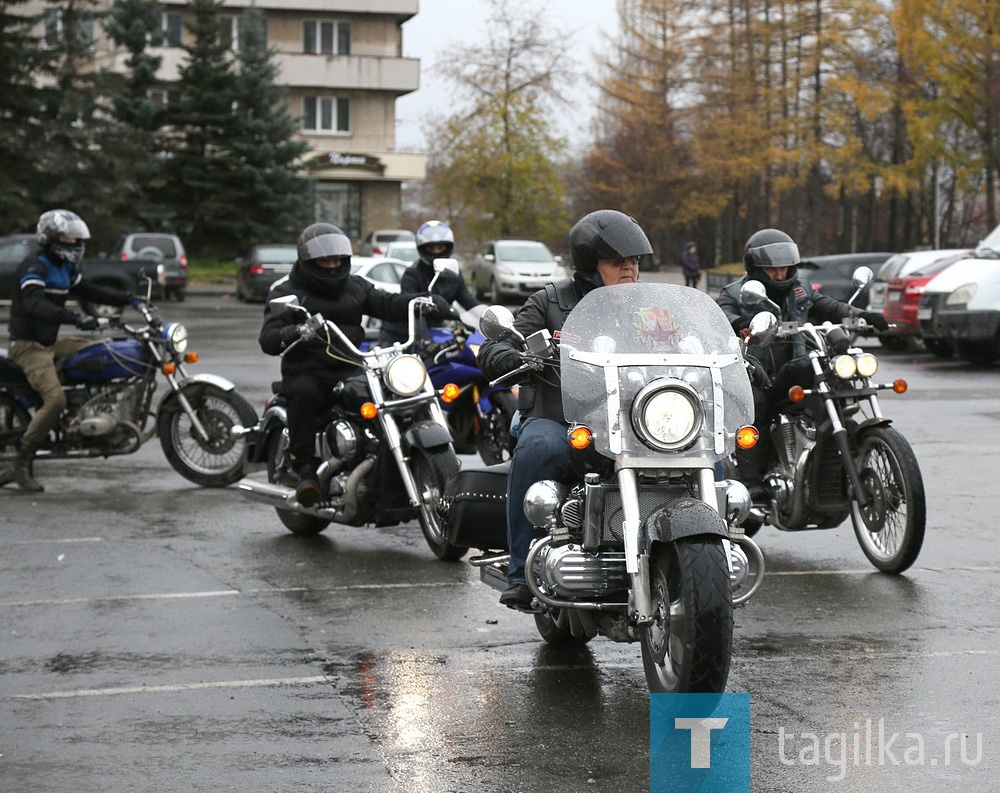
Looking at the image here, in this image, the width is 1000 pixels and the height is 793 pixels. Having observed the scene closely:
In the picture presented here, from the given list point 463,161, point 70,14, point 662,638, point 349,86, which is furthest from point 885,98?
point 662,638

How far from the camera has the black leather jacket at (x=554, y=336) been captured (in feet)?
19.7

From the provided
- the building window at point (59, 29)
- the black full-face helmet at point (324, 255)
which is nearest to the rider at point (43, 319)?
the black full-face helmet at point (324, 255)

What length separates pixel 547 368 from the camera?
6062 millimetres

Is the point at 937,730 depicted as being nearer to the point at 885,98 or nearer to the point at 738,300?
the point at 738,300

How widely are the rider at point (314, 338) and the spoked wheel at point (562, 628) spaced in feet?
8.38

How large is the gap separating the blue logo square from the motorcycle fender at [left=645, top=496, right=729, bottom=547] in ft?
1.70

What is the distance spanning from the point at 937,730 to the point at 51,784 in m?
2.89

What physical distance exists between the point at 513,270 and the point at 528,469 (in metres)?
34.7

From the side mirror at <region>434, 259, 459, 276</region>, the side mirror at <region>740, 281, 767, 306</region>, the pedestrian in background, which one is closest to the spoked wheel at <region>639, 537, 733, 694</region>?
the side mirror at <region>740, 281, 767, 306</region>

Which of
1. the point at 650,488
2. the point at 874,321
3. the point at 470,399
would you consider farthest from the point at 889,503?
the point at 470,399

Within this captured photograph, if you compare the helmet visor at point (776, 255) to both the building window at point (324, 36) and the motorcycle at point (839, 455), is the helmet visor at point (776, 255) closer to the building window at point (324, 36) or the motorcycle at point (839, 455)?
the motorcycle at point (839, 455)

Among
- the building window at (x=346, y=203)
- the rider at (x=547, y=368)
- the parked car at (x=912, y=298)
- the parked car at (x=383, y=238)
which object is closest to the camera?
the rider at (x=547, y=368)

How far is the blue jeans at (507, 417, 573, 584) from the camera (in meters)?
5.87

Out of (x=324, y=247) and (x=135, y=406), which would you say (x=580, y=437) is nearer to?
(x=324, y=247)
